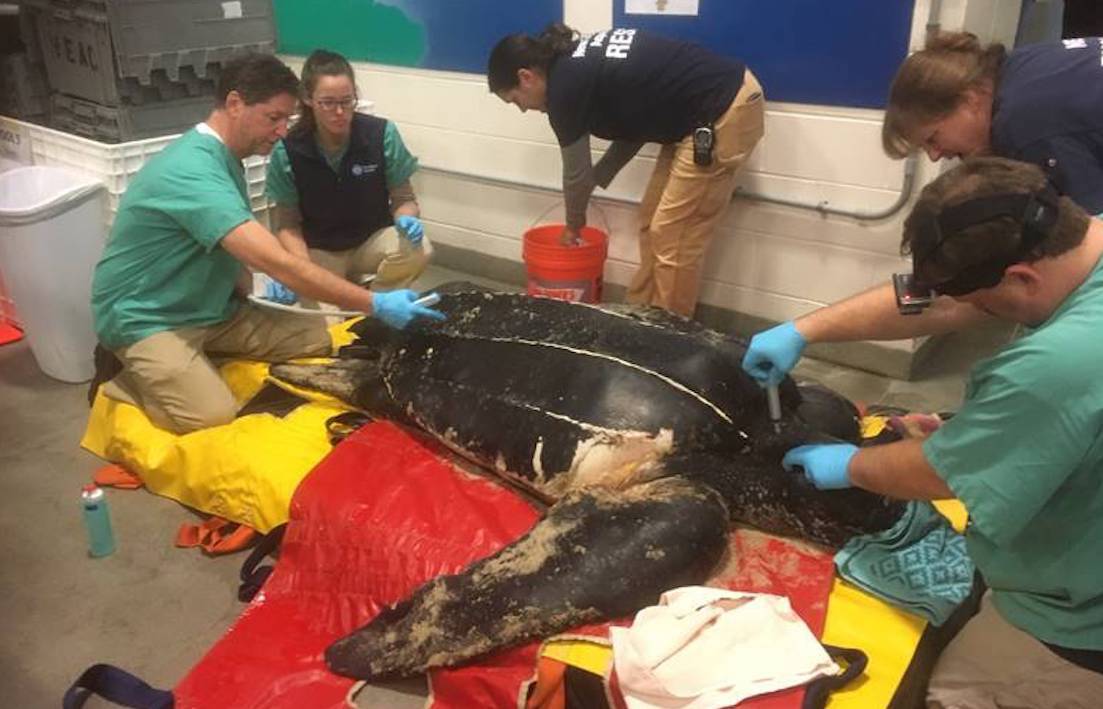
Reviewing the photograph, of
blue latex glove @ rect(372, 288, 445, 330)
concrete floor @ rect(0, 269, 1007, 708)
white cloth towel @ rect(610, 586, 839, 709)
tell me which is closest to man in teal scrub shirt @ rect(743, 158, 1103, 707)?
white cloth towel @ rect(610, 586, 839, 709)

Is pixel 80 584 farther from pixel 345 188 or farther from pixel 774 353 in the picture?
pixel 774 353

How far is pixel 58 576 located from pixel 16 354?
1618mm

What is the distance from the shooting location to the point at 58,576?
2266 mm

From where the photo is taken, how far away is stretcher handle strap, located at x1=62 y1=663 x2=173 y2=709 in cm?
182

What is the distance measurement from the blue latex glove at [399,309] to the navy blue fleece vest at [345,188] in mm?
926

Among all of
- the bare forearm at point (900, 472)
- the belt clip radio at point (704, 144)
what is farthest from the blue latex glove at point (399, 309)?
the bare forearm at point (900, 472)

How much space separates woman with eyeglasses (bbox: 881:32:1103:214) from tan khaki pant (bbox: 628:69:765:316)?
1.11m

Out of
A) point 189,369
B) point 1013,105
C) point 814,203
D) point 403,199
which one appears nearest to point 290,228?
point 403,199

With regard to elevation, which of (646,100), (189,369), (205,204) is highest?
(646,100)

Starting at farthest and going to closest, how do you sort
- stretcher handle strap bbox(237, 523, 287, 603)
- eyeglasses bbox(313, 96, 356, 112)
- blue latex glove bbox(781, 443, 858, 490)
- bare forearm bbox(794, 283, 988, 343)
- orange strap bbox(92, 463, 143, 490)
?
eyeglasses bbox(313, 96, 356, 112)
orange strap bbox(92, 463, 143, 490)
stretcher handle strap bbox(237, 523, 287, 603)
bare forearm bbox(794, 283, 988, 343)
blue latex glove bbox(781, 443, 858, 490)

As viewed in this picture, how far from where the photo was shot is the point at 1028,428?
1.18m

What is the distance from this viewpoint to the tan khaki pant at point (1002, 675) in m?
1.40

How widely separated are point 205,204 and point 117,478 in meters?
0.88

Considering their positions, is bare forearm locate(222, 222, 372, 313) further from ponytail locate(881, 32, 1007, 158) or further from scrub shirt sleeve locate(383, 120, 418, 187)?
ponytail locate(881, 32, 1007, 158)
